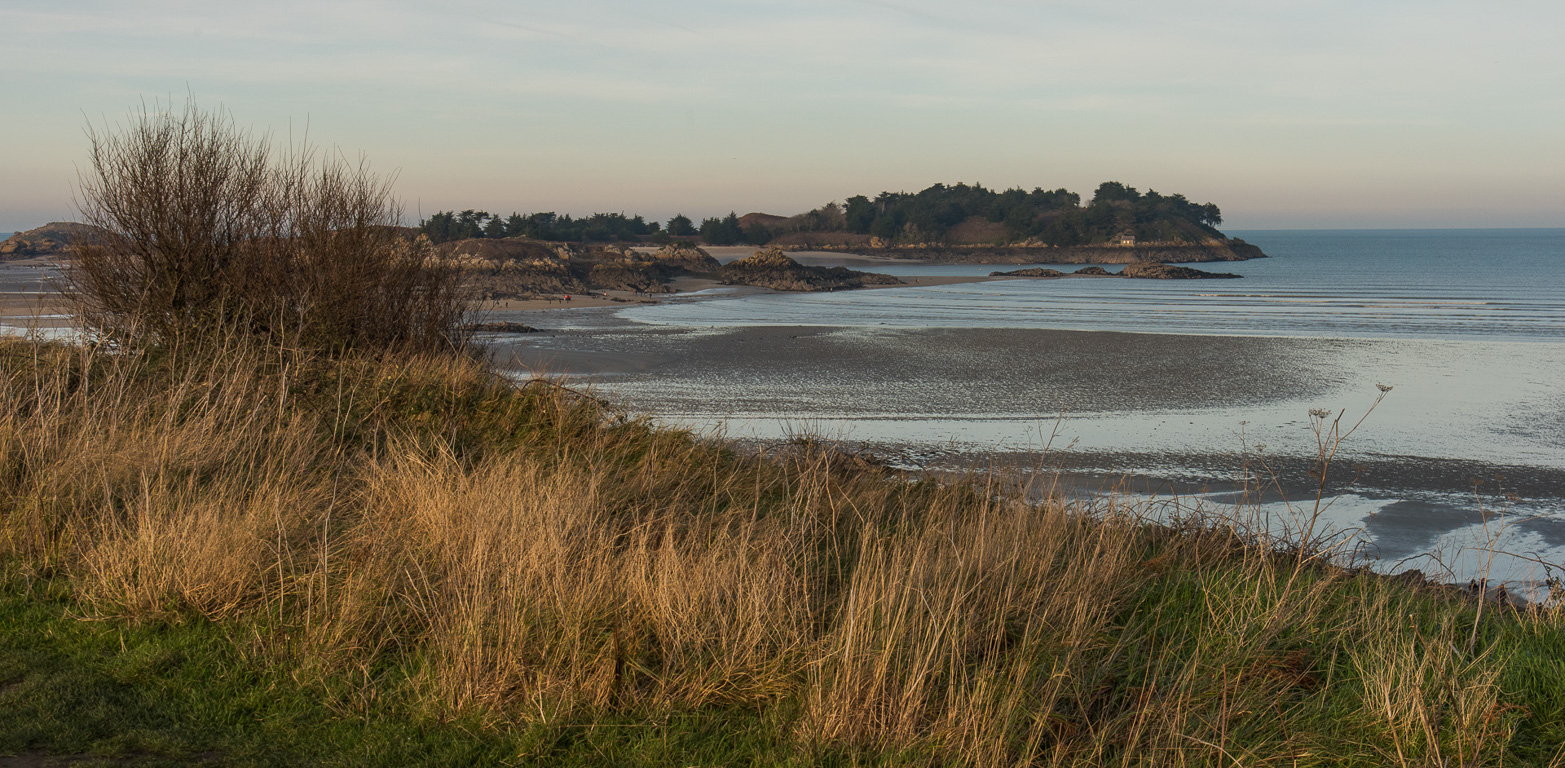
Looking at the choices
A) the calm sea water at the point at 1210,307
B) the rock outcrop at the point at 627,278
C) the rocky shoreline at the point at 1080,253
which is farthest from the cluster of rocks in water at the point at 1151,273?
the rock outcrop at the point at 627,278

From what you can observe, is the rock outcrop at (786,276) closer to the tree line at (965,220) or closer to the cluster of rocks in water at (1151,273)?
the cluster of rocks in water at (1151,273)

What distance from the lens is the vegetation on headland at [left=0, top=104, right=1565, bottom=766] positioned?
3.82m

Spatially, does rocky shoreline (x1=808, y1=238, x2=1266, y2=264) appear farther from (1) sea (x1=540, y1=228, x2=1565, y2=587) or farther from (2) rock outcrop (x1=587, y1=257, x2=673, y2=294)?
(1) sea (x1=540, y1=228, x2=1565, y2=587)

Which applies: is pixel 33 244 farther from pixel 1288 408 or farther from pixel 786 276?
pixel 1288 408

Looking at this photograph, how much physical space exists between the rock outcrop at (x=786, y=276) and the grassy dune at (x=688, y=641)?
152 ft

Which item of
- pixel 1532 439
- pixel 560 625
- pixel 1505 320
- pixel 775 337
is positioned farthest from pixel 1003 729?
pixel 1505 320

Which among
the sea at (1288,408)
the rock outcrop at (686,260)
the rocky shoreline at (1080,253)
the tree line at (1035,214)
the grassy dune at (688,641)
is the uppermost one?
the tree line at (1035,214)

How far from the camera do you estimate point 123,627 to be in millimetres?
4879

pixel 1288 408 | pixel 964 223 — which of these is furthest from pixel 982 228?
pixel 1288 408

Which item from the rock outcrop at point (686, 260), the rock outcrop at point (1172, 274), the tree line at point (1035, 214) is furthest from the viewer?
the tree line at point (1035, 214)

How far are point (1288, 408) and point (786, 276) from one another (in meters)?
38.6

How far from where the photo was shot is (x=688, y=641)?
4375 mm

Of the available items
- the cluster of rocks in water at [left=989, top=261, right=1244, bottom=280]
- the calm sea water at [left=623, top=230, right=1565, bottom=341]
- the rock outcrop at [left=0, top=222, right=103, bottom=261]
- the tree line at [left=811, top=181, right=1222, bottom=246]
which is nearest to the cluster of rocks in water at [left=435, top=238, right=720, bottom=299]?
the calm sea water at [left=623, top=230, right=1565, bottom=341]

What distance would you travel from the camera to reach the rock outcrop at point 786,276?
5300 cm
